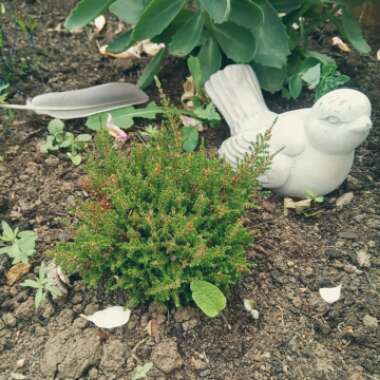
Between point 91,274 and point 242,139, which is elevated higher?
point 242,139

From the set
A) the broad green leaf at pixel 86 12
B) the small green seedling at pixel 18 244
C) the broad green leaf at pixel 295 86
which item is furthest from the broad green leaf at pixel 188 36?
the small green seedling at pixel 18 244

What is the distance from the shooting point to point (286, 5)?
6.54 ft

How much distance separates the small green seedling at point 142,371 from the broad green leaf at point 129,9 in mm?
1167

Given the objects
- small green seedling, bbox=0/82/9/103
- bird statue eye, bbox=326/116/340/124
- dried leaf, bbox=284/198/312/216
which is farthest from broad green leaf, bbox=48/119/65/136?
bird statue eye, bbox=326/116/340/124

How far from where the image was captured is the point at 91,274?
4.83ft

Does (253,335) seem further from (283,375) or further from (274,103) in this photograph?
(274,103)

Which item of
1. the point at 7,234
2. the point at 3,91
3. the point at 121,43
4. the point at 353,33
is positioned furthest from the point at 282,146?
the point at 3,91

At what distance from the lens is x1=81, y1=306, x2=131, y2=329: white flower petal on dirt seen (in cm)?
146

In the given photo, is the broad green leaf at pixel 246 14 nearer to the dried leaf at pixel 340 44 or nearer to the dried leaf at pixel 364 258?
the dried leaf at pixel 340 44

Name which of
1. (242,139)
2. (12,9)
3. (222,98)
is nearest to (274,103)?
(222,98)

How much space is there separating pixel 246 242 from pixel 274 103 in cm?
81

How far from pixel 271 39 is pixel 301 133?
1.32ft

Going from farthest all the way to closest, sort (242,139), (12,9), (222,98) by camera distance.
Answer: (12,9)
(222,98)
(242,139)

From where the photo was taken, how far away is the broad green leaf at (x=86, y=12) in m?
1.86
